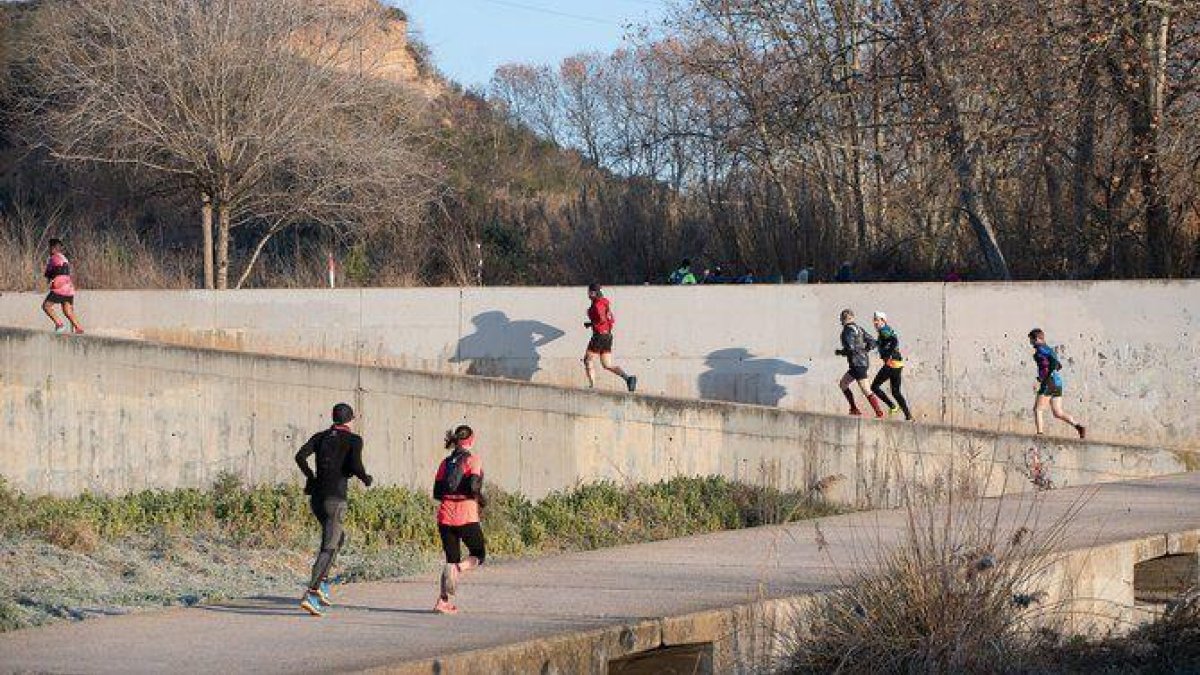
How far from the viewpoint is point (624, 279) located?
31703mm

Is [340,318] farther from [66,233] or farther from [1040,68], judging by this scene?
[66,233]

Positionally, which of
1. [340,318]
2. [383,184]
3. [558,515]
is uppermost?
[383,184]

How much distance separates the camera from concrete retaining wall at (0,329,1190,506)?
20172mm

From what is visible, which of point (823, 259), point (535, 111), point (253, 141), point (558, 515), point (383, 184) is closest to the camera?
point (558, 515)

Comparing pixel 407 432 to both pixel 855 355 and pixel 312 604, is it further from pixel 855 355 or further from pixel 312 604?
pixel 312 604

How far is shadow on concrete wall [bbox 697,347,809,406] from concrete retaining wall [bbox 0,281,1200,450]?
0.02 metres

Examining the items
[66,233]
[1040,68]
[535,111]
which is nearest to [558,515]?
[1040,68]

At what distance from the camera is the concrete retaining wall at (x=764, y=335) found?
2341 cm

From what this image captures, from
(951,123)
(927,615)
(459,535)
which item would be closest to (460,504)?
(459,535)

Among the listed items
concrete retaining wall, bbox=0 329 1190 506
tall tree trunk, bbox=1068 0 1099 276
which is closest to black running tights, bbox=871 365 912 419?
concrete retaining wall, bbox=0 329 1190 506

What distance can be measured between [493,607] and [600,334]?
12.3m

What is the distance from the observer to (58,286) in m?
24.5

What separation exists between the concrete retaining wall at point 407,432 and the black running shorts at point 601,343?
1578mm

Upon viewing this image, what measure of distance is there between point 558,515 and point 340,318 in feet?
27.3
